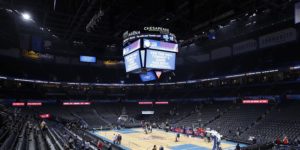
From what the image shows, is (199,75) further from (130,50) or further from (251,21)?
(130,50)

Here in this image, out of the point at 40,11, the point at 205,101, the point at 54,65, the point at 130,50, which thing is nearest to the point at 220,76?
the point at 205,101

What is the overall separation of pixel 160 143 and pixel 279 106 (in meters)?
16.3

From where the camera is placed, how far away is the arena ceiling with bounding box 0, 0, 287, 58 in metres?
18.3

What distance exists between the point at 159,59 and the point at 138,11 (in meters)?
4.44

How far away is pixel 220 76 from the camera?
39.7 meters

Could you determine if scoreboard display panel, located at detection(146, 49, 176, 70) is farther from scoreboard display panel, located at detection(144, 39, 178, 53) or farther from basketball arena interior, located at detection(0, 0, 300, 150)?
scoreboard display panel, located at detection(144, 39, 178, 53)

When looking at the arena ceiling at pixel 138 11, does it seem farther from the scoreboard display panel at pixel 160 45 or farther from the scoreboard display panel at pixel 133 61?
the scoreboard display panel at pixel 133 61

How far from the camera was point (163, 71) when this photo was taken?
2105 centimetres

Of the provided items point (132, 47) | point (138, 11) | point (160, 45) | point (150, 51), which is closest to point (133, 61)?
point (132, 47)

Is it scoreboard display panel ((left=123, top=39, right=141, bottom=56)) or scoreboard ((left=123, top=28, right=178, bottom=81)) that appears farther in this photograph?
scoreboard display panel ((left=123, top=39, right=141, bottom=56))

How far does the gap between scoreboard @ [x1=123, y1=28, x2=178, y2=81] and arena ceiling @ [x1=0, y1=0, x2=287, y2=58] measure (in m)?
1.97

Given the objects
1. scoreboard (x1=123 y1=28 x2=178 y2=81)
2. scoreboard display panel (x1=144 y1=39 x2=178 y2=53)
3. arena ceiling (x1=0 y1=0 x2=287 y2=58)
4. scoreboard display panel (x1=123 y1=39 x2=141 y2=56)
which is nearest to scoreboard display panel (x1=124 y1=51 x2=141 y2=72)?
scoreboard (x1=123 y1=28 x2=178 y2=81)

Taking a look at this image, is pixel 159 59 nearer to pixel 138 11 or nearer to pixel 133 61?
pixel 133 61

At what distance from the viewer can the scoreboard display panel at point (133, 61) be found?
1938 cm
